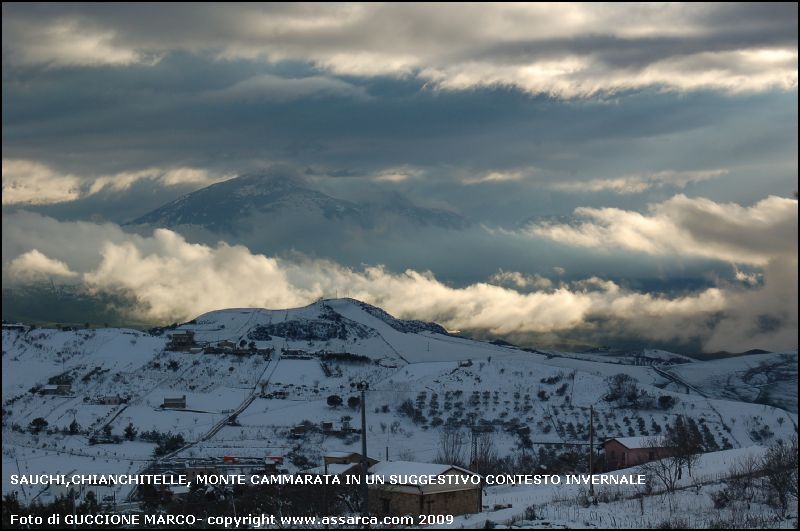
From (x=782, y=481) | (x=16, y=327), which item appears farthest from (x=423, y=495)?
(x=16, y=327)

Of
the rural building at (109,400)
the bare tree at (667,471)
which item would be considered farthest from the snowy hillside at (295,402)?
the bare tree at (667,471)

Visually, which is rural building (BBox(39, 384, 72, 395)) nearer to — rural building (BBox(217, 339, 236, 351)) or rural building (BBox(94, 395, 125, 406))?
rural building (BBox(94, 395, 125, 406))

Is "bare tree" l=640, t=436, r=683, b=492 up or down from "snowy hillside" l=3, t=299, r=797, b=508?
down

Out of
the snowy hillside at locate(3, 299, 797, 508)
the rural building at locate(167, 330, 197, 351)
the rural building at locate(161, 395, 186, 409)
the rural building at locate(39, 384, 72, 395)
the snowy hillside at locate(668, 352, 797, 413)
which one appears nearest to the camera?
the snowy hillside at locate(3, 299, 797, 508)

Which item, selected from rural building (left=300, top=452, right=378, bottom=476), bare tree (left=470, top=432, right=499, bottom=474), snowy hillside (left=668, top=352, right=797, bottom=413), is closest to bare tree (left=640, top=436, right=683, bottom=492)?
bare tree (left=470, top=432, right=499, bottom=474)

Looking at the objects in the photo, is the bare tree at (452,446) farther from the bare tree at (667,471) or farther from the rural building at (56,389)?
the rural building at (56,389)

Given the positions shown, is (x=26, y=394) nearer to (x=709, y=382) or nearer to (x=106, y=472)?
(x=106, y=472)

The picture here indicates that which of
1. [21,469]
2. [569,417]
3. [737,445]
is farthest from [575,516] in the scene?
[569,417]
